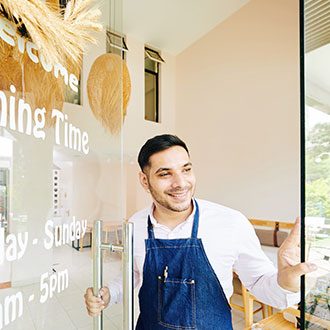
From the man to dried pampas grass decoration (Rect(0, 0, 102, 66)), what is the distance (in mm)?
601

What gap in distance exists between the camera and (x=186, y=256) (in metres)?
1.15

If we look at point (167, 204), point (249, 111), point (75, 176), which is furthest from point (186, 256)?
point (249, 111)

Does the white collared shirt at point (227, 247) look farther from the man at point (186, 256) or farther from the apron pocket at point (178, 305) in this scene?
the apron pocket at point (178, 305)

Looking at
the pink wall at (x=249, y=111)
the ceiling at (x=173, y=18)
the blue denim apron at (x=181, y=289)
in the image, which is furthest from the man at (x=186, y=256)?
the ceiling at (x=173, y=18)

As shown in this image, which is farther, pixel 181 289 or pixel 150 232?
pixel 150 232

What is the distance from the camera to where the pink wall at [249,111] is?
13.3 ft

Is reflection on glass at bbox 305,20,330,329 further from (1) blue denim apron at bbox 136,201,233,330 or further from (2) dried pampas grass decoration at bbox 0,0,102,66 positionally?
(1) blue denim apron at bbox 136,201,233,330

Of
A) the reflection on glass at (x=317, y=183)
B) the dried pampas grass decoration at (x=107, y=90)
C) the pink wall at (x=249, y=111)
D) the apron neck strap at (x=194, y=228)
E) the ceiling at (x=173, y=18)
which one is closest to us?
the reflection on glass at (x=317, y=183)

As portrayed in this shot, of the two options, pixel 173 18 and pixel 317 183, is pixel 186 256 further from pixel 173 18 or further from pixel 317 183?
pixel 173 18

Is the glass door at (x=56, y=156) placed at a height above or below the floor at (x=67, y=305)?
above

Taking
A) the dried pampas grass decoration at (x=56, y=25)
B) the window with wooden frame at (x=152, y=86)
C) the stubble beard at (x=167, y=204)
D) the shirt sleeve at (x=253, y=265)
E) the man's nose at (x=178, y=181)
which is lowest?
the shirt sleeve at (x=253, y=265)

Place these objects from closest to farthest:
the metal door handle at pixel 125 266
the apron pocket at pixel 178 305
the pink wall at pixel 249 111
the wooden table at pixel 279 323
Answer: the metal door handle at pixel 125 266 → the apron pocket at pixel 178 305 → the wooden table at pixel 279 323 → the pink wall at pixel 249 111

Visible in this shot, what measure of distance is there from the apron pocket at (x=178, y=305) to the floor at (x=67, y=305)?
296 millimetres

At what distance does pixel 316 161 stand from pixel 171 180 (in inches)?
28.5
